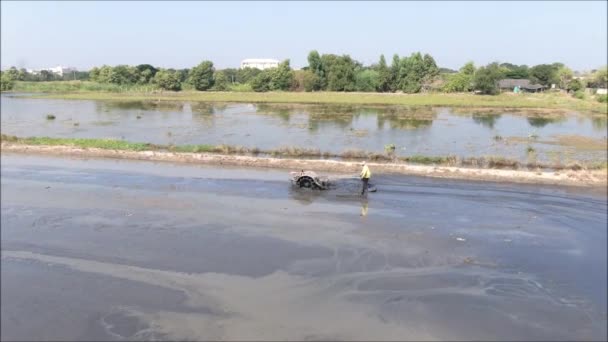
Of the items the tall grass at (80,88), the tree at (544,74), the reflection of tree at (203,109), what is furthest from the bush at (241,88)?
the tree at (544,74)

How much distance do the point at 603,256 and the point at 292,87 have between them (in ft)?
263

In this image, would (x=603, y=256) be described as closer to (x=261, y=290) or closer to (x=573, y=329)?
(x=573, y=329)

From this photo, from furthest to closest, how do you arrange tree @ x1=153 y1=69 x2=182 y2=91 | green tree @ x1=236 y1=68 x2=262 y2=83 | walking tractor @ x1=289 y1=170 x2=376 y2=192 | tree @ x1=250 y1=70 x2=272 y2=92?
1. green tree @ x1=236 y1=68 x2=262 y2=83
2. tree @ x1=153 y1=69 x2=182 y2=91
3. tree @ x1=250 y1=70 x2=272 y2=92
4. walking tractor @ x1=289 y1=170 x2=376 y2=192

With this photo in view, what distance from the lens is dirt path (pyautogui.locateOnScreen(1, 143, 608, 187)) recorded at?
21.0 meters

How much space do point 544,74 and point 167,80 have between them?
236 feet

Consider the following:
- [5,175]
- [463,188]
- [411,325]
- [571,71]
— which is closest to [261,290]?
[411,325]

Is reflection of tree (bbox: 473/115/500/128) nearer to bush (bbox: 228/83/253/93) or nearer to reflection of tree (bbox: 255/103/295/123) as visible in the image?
reflection of tree (bbox: 255/103/295/123)

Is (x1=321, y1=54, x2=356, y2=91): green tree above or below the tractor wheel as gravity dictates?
above

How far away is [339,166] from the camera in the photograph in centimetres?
2400

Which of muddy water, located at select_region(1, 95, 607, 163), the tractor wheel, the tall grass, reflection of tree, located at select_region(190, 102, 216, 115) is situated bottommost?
the tractor wheel

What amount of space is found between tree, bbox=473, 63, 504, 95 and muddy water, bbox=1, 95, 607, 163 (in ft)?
84.4

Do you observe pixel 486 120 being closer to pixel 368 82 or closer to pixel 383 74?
pixel 383 74

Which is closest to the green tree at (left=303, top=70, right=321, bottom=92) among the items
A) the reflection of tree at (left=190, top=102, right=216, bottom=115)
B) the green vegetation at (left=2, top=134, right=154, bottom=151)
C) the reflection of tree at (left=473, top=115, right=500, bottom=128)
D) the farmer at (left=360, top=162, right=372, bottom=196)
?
the reflection of tree at (left=190, top=102, right=216, bottom=115)

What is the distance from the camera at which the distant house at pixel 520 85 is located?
90312 mm
